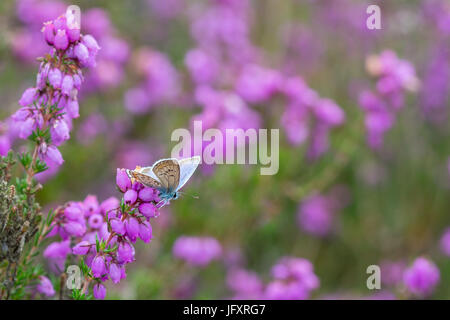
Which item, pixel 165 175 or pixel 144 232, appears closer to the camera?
pixel 144 232

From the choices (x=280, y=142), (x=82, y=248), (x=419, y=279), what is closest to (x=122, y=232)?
(x=82, y=248)

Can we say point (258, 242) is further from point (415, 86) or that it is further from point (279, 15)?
point (279, 15)

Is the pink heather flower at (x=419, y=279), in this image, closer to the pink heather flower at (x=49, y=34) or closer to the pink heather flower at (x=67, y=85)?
the pink heather flower at (x=67, y=85)

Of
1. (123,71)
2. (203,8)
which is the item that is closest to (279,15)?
(203,8)

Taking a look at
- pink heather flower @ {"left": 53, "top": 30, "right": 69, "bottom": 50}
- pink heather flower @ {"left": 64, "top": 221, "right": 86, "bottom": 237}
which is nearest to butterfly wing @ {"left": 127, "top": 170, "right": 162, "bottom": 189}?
pink heather flower @ {"left": 64, "top": 221, "right": 86, "bottom": 237}

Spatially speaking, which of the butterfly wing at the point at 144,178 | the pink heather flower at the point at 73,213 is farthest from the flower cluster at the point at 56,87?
the butterfly wing at the point at 144,178

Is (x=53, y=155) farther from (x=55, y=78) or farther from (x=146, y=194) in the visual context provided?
(x=146, y=194)
